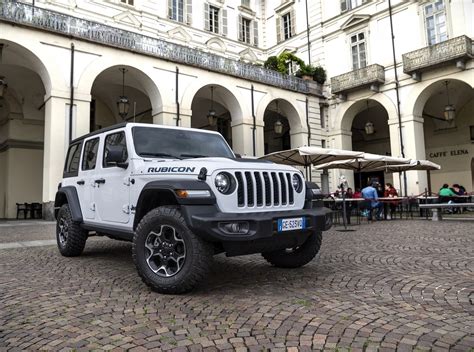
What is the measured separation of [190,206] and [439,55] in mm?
19978

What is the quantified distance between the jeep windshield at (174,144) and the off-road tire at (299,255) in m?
1.64

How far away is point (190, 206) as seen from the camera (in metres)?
3.86

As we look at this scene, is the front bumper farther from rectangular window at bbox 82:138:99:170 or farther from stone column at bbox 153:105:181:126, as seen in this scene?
stone column at bbox 153:105:181:126

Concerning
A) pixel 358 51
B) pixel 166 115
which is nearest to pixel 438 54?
pixel 358 51

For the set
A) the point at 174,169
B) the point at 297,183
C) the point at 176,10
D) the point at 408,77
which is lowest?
the point at 297,183

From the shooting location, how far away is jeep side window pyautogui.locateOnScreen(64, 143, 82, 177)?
256 inches

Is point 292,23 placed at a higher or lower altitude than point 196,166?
higher

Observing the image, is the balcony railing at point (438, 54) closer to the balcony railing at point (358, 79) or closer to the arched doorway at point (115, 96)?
the balcony railing at point (358, 79)

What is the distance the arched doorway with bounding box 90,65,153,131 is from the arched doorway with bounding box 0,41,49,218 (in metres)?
2.84

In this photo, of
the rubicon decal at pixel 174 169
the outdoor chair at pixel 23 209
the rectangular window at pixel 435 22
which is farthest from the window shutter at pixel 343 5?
the rubicon decal at pixel 174 169

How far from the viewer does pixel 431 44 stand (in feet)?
68.0

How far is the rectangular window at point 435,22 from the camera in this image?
795 inches

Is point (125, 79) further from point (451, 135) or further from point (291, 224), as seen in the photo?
point (451, 135)

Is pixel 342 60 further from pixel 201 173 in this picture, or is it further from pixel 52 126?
pixel 201 173
